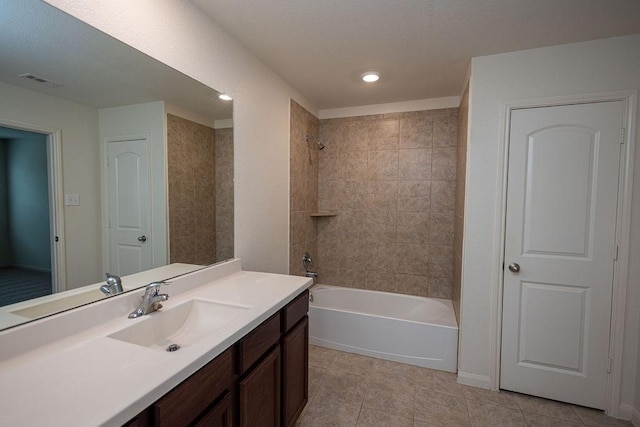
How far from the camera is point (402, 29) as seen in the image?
5.86 feet

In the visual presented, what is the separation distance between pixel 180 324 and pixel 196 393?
0.52m

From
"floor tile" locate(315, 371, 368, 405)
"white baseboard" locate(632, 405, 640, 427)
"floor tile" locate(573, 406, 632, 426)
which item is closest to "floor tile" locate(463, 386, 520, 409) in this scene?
"floor tile" locate(573, 406, 632, 426)

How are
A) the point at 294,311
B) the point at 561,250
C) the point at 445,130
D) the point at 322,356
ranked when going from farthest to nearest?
the point at 445,130, the point at 322,356, the point at 561,250, the point at 294,311

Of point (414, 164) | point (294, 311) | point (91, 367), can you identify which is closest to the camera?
point (91, 367)

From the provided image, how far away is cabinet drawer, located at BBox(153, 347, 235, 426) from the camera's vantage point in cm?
81

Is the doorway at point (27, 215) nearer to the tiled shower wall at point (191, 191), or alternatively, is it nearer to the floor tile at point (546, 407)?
the tiled shower wall at point (191, 191)

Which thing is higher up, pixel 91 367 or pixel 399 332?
pixel 91 367

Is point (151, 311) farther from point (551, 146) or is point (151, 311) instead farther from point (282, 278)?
point (551, 146)

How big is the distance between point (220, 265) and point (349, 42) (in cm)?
166

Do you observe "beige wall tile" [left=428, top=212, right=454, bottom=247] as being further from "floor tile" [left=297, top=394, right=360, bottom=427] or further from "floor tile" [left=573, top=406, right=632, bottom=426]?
"floor tile" [left=297, top=394, right=360, bottom=427]

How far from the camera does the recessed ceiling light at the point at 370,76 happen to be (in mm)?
2404

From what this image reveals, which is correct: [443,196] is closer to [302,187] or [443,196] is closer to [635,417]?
[302,187]

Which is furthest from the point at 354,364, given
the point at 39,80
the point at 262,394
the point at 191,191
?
the point at 39,80

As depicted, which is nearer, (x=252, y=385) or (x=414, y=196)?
(x=252, y=385)
